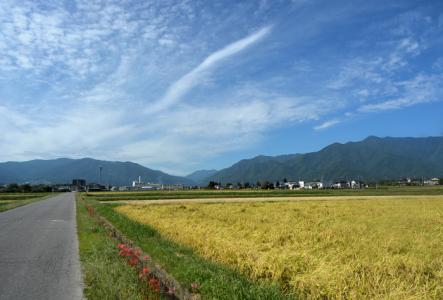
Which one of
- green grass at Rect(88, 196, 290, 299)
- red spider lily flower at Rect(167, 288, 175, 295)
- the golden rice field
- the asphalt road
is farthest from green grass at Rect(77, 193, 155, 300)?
the golden rice field

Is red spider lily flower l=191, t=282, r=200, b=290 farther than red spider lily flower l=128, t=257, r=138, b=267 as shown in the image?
No

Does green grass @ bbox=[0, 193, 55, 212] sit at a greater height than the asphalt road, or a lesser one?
greater

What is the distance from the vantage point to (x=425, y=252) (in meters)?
11.0

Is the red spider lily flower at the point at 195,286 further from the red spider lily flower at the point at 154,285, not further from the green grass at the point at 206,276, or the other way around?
the red spider lily flower at the point at 154,285

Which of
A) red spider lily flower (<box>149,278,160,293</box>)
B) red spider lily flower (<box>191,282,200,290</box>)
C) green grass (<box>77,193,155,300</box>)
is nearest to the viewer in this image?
red spider lily flower (<box>191,282,200,290</box>)

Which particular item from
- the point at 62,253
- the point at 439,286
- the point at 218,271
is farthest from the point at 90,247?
the point at 439,286

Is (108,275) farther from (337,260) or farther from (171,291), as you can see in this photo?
(337,260)

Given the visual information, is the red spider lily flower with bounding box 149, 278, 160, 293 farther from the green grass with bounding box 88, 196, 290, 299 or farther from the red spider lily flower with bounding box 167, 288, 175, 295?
the green grass with bounding box 88, 196, 290, 299

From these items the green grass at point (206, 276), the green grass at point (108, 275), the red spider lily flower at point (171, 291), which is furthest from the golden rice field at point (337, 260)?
the green grass at point (108, 275)

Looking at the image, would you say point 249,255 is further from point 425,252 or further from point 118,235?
point 118,235

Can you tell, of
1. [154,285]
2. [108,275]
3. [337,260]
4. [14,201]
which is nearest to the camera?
[154,285]

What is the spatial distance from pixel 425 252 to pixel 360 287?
4823 millimetres

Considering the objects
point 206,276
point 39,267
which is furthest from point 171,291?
point 39,267

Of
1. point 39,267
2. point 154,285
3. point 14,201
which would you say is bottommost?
point 39,267
